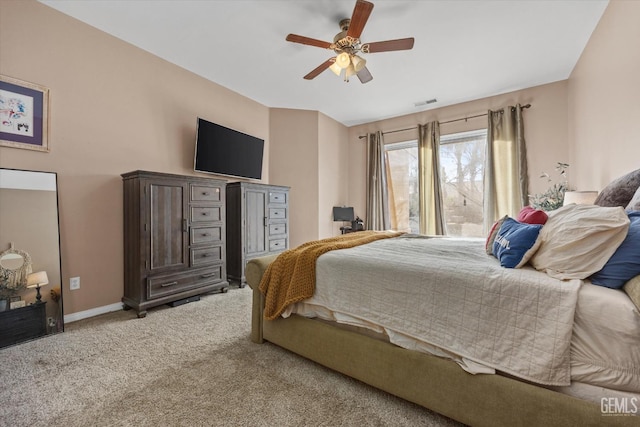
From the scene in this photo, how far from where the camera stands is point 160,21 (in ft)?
8.48

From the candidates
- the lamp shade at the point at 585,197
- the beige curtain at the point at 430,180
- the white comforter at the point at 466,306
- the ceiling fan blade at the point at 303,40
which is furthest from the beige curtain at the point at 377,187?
the white comforter at the point at 466,306

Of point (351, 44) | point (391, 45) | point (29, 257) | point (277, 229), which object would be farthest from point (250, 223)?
point (391, 45)

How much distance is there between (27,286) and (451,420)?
3.20 metres

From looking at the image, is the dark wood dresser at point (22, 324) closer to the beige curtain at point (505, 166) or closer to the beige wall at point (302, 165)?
the beige wall at point (302, 165)

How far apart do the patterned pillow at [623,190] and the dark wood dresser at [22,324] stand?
437 cm

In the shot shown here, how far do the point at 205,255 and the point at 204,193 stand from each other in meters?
0.73

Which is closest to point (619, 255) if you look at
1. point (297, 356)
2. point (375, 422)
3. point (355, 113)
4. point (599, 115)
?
point (375, 422)

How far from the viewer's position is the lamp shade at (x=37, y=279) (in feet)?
7.09

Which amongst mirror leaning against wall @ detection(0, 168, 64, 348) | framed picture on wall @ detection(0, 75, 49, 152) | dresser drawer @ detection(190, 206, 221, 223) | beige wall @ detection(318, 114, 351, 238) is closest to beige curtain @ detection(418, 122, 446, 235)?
beige wall @ detection(318, 114, 351, 238)

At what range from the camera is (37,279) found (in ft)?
7.20

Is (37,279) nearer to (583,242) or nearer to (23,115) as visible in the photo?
(23,115)

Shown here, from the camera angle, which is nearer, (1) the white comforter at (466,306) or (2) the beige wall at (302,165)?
(1) the white comforter at (466,306)

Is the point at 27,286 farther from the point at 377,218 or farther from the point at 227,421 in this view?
the point at 377,218

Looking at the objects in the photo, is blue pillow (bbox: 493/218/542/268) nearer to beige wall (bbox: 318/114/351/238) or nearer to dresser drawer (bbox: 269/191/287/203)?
dresser drawer (bbox: 269/191/287/203)
